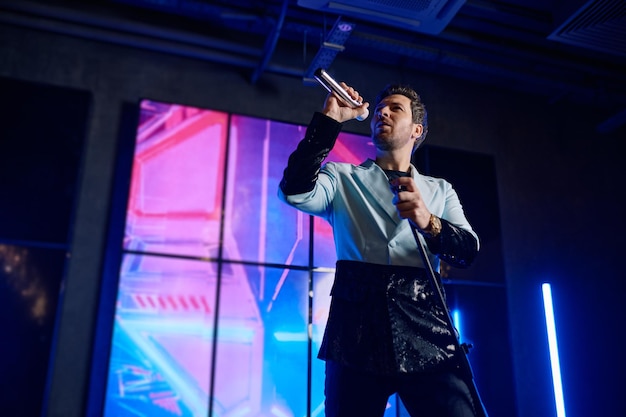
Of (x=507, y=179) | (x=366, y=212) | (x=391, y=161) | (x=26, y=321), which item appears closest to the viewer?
(x=366, y=212)

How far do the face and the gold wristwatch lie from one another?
0.43 meters

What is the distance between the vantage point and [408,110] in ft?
6.21

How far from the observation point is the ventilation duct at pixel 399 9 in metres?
3.19

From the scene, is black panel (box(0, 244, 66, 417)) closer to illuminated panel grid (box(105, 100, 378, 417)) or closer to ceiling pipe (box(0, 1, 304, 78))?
illuminated panel grid (box(105, 100, 378, 417))

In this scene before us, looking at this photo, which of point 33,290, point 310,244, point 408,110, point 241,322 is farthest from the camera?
point 310,244

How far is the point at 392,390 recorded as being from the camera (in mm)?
1506

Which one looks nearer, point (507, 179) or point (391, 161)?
point (391, 161)

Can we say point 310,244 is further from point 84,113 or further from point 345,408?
point 345,408

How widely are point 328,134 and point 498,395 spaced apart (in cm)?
312

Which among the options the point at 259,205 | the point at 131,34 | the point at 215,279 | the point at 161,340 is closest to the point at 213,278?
the point at 215,279

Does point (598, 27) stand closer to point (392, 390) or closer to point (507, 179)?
point (507, 179)

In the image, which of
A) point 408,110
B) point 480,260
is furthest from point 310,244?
point 408,110

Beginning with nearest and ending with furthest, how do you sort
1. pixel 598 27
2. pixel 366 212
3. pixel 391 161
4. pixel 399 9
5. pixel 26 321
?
pixel 366 212 → pixel 391 161 → pixel 26 321 → pixel 399 9 → pixel 598 27

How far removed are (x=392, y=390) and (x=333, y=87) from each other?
85cm
